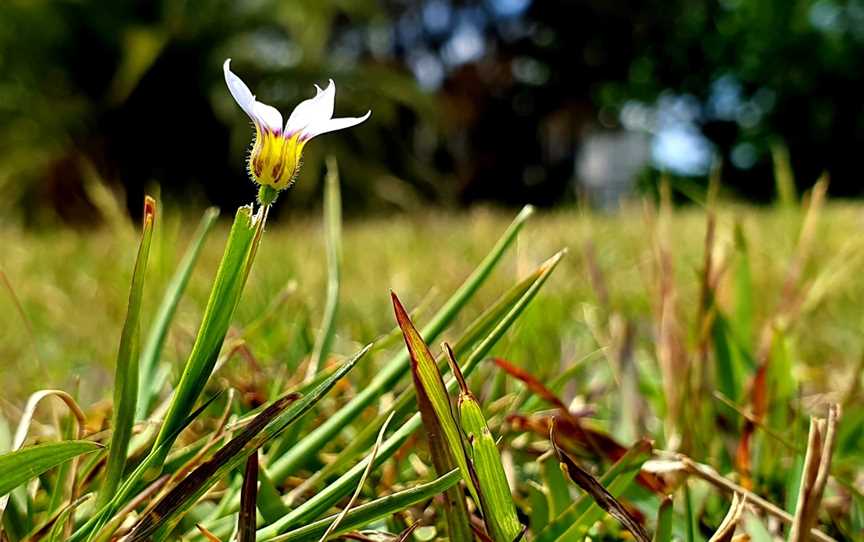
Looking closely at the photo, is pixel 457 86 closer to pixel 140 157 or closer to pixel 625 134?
pixel 625 134

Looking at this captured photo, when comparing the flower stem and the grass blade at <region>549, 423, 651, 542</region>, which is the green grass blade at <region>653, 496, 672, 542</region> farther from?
the flower stem

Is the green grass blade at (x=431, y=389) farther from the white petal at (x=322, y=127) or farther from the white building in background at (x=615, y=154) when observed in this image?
the white building in background at (x=615, y=154)

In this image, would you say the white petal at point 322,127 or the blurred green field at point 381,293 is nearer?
the white petal at point 322,127

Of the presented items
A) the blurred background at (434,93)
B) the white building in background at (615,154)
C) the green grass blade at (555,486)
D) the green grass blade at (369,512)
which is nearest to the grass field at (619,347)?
the green grass blade at (555,486)

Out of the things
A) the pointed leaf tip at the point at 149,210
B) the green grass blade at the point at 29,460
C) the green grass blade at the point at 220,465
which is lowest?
the green grass blade at the point at 220,465

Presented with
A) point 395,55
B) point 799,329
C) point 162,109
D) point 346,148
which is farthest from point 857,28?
point 799,329

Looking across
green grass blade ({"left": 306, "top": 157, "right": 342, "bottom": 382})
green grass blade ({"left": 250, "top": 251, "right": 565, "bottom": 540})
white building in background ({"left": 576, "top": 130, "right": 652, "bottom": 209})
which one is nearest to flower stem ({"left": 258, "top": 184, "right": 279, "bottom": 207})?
green grass blade ({"left": 250, "top": 251, "right": 565, "bottom": 540})

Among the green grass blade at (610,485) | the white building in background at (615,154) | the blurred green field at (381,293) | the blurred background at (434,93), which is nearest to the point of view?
the green grass blade at (610,485)

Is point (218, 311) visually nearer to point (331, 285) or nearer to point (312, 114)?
point (312, 114)
